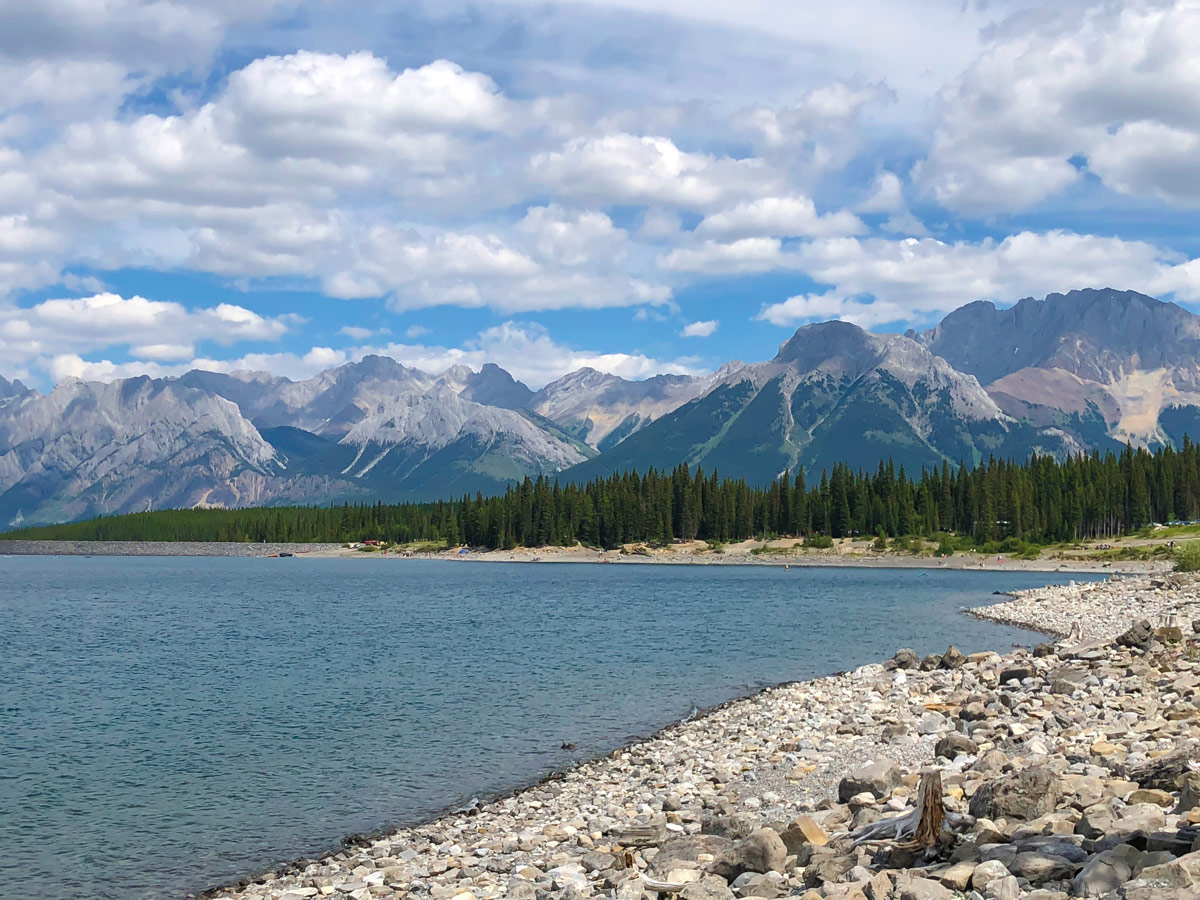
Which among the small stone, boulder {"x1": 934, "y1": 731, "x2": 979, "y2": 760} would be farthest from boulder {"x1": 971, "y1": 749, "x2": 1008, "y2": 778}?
the small stone

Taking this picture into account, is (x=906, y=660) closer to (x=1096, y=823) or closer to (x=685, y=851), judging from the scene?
(x=685, y=851)

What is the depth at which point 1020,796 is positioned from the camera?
1552 cm

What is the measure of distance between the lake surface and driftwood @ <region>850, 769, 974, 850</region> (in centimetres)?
1502

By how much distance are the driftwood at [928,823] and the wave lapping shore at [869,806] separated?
11 cm

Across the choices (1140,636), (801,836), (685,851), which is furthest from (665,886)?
(1140,636)

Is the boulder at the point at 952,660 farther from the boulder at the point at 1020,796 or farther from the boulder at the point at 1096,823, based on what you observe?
the boulder at the point at 1096,823

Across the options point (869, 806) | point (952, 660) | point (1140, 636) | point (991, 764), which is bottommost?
point (952, 660)

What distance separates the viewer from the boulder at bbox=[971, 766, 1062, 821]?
15367 mm

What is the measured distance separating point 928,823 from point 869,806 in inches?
163

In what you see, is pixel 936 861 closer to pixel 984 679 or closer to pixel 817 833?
pixel 817 833

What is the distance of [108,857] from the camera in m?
23.9

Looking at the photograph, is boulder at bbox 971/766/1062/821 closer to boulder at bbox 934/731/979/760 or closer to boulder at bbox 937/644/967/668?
boulder at bbox 934/731/979/760

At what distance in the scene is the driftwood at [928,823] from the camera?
572 inches

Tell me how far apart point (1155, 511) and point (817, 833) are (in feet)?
656
